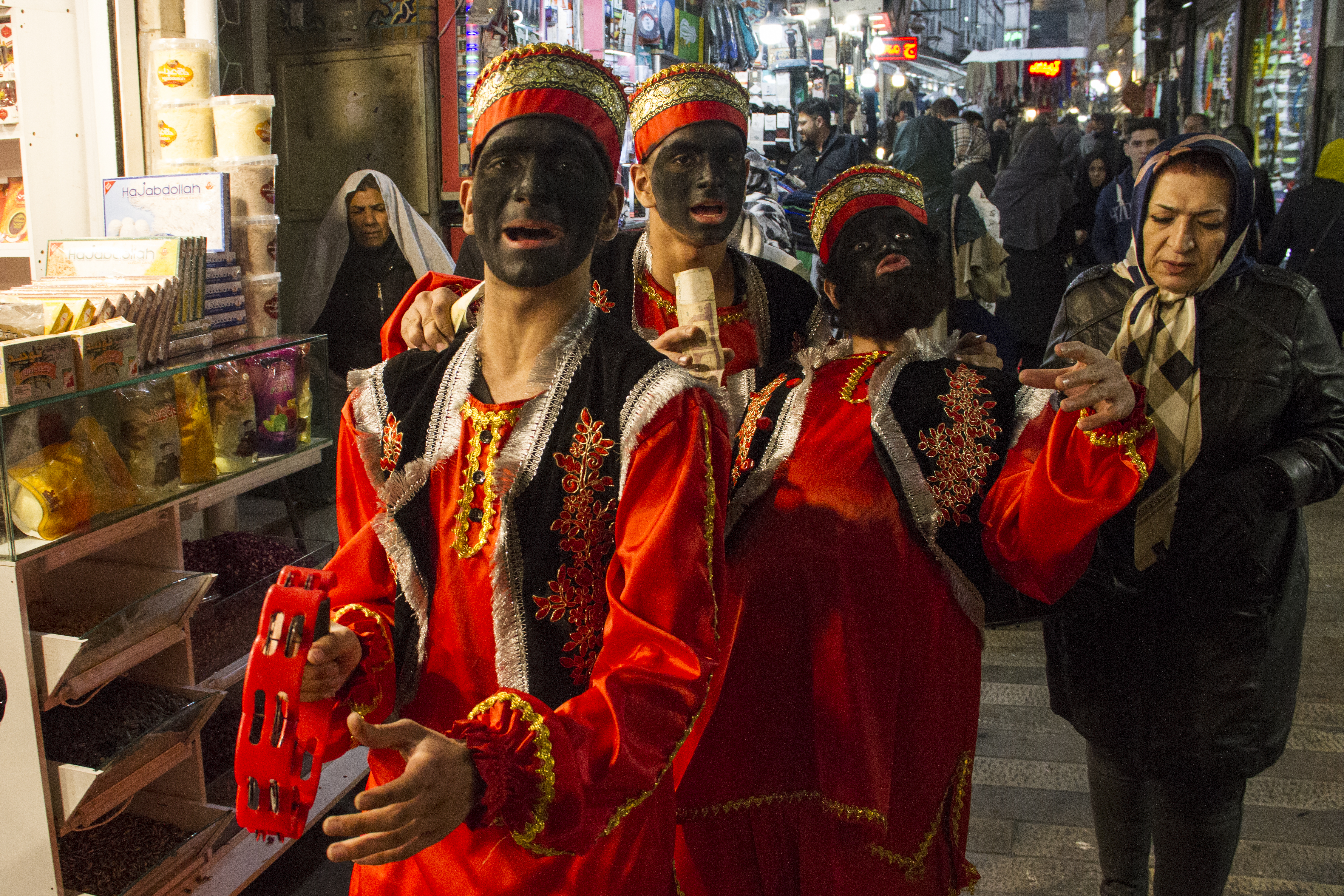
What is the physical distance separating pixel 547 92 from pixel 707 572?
25.9 inches

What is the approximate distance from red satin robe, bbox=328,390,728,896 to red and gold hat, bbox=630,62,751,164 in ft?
3.77

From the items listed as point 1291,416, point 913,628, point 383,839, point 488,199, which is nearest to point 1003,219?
point 1291,416

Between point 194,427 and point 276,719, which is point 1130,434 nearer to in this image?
point 276,719

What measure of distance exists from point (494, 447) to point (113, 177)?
2.64 m

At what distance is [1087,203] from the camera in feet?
26.1

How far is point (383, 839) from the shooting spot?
0.93 metres

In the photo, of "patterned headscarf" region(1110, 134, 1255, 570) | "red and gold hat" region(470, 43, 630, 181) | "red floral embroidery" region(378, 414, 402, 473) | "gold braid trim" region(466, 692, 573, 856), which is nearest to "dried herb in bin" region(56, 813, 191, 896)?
"red floral embroidery" region(378, 414, 402, 473)

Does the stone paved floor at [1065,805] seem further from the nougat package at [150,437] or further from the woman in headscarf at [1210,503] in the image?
the nougat package at [150,437]

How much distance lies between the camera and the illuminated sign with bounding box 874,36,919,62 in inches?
985

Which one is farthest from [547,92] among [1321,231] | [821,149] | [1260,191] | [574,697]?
[821,149]

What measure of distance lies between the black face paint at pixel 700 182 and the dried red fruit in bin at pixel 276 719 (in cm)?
137

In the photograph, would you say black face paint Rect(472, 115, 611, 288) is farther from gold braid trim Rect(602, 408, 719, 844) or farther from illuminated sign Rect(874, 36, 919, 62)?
illuminated sign Rect(874, 36, 919, 62)

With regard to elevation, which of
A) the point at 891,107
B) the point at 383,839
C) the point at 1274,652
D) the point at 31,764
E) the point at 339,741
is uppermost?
the point at 891,107

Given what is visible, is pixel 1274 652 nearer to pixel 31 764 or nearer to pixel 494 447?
pixel 494 447
